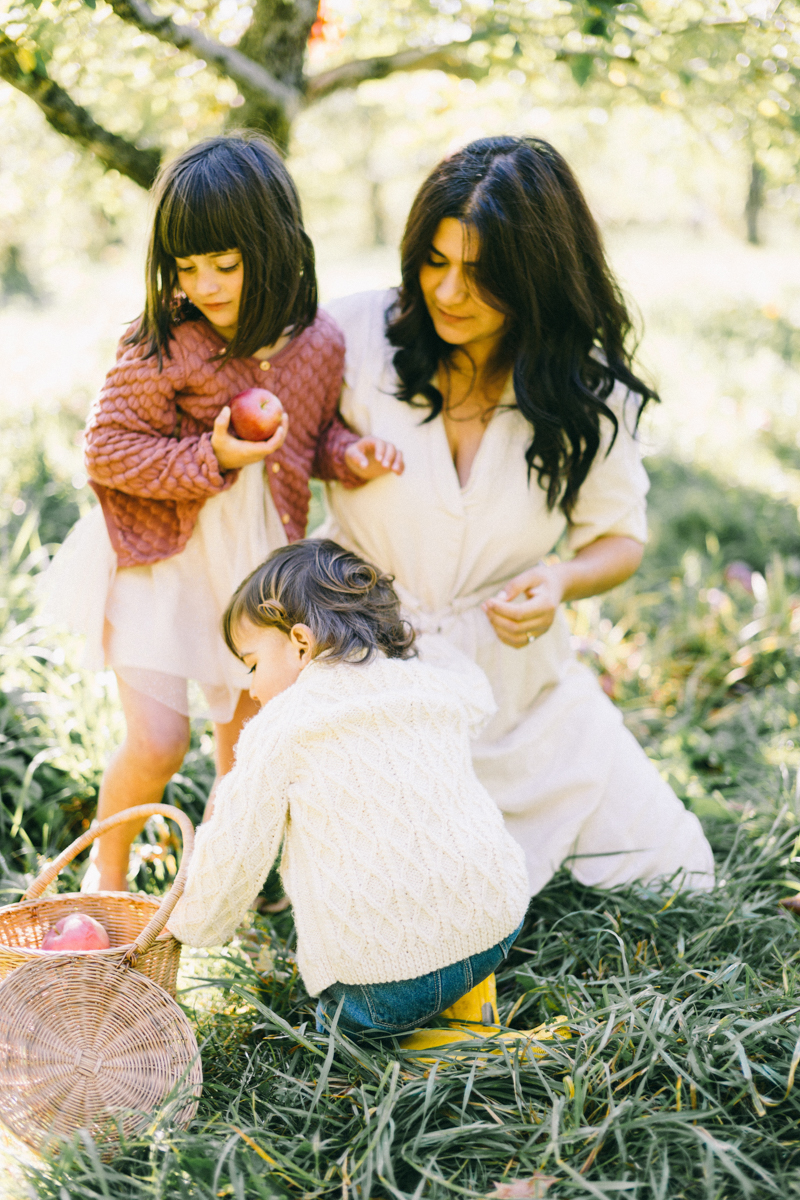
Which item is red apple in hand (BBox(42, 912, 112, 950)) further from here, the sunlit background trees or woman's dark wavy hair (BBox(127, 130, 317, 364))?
woman's dark wavy hair (BBox(127, 130, 317, 364))

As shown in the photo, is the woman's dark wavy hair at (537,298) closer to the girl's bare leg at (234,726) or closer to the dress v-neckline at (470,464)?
the dress v-neckline at (470,464)

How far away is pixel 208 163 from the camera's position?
2057 mm

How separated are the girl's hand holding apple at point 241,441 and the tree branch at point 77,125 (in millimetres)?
1174

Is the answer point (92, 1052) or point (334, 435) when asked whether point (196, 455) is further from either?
point (92, 1052)

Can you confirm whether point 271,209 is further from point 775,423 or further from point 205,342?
point 775,423

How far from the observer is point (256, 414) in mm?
2109

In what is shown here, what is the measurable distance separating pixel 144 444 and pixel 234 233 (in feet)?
1.60

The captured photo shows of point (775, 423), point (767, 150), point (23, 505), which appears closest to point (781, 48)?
point (767, 150)

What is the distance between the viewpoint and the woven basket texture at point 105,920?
1908 mm

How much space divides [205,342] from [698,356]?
722 cm

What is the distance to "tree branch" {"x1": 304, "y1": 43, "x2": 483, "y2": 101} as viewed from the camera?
3.32m

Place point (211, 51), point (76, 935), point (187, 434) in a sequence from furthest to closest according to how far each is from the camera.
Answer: point (211, 51), point (187, 434), point (76, 935)

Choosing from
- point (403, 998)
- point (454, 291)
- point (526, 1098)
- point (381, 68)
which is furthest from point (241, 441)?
point (381, 68)

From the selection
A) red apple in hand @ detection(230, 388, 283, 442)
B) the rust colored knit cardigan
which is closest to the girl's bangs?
the rust colored knit cardigan
